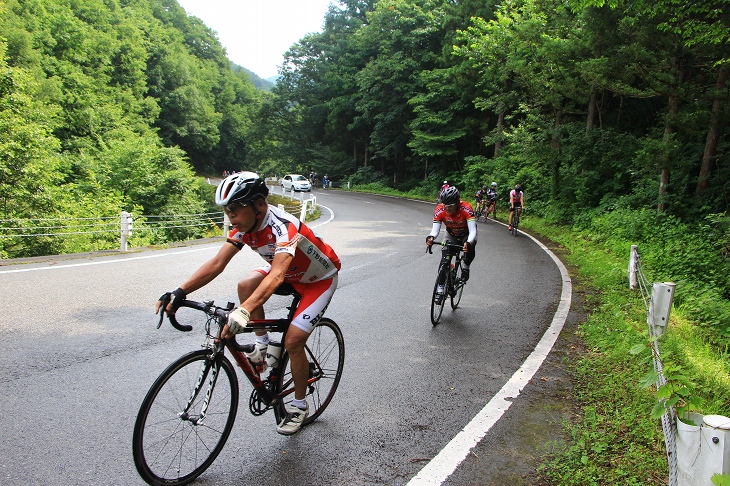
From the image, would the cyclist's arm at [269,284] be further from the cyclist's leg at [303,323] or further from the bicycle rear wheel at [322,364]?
the bicycle rear wheel at [322,364]

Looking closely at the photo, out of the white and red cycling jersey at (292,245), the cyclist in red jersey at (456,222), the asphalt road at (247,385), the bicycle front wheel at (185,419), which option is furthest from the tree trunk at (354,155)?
the bicycle front wheel at (185,419)

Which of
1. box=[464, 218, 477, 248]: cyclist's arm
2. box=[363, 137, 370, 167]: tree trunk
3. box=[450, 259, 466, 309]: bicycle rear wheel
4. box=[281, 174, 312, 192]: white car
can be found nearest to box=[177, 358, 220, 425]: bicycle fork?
Result: box=[464, 218, 477, 248]: cyclist's arm

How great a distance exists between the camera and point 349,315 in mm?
7246

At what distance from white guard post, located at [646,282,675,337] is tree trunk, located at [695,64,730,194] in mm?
12360

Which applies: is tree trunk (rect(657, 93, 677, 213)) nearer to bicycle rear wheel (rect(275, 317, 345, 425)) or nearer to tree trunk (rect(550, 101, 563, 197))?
tree trunk (rect(550, 101, 563, 197))

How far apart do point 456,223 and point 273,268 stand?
16.5ft

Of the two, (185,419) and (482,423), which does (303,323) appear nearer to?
(185,419)

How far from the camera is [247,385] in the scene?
15.5 feet

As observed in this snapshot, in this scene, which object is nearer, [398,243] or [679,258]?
[679,258]

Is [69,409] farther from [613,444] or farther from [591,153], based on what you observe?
[591,153]

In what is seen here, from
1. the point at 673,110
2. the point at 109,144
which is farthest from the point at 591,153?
the point at 109,144

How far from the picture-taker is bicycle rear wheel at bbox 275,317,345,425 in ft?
13.5

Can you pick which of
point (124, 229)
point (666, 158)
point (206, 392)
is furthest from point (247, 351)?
point (666, 158)

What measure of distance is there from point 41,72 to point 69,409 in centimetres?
3868
